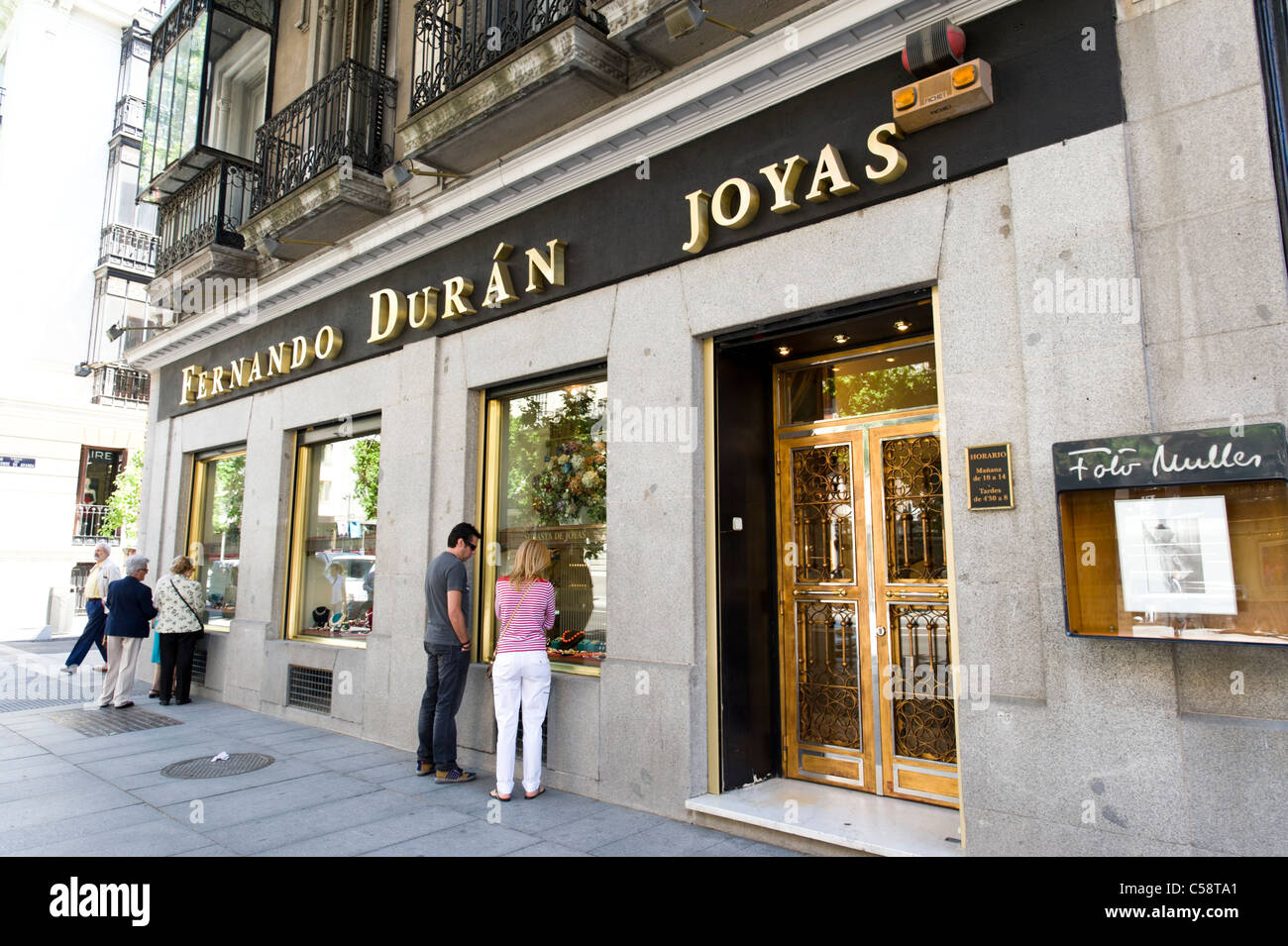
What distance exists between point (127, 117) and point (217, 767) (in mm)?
26217

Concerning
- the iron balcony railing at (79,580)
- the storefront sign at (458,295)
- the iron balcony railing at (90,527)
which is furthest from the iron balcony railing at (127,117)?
the storefront sign at (458,295)

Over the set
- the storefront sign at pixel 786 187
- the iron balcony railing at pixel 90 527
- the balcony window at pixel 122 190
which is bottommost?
the iron balcony railing at pixel 90 527

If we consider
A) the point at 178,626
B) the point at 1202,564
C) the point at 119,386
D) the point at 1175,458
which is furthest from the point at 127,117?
the point at 1202,564

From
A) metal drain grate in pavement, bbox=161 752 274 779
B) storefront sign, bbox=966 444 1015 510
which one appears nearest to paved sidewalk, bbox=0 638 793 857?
metal drain grate in pavement, bbox=161 752 274 779

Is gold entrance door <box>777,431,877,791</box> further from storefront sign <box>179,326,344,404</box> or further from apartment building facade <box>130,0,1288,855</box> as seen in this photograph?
storefront sign <box>179,326,344,404</box>

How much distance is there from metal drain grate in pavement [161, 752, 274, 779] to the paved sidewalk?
0.37 ft

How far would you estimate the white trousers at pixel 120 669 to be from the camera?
32.1 feet

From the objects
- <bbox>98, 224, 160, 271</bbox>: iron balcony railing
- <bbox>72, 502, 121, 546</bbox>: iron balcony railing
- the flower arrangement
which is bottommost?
the flower arrangement

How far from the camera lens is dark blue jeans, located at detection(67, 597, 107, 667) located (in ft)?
40.5

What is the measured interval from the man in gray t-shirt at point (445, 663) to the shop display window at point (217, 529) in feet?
17.9

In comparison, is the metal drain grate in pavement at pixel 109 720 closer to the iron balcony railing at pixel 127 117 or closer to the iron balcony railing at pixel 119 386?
the iron balcony railing at pixel 119 386

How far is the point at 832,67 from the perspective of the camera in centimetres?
528
